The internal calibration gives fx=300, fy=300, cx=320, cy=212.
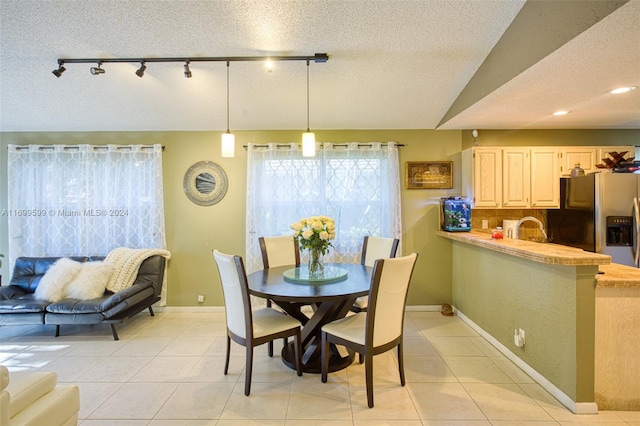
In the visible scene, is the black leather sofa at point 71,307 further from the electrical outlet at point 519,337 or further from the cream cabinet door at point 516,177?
the cream cabinet door at point 516,177

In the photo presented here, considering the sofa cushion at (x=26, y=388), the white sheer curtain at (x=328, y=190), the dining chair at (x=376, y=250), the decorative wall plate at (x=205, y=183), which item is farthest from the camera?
the decorative wall plate at (x=205, y=183)

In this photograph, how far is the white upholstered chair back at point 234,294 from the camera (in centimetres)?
216

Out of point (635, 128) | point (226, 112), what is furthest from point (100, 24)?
point (635, 128)

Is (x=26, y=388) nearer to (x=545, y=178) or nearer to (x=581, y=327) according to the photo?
(x=581, y=327)

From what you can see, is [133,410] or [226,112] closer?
[133,410]

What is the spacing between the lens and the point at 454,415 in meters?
1.97

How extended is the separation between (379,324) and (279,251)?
61.9 inches

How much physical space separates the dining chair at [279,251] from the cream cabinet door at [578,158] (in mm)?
3296

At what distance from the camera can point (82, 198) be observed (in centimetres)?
385

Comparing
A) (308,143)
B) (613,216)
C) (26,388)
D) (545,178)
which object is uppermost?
(308,143)

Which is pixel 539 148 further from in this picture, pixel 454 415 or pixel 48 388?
pixel 48 388

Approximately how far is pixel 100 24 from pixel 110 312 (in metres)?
2.60


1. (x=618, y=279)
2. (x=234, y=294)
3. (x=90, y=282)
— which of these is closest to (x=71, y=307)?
(x=90, y=282)

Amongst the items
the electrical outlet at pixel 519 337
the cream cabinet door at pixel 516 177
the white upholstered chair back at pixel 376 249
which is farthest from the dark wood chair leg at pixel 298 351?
the cream cabinet door at pixel 516 177
